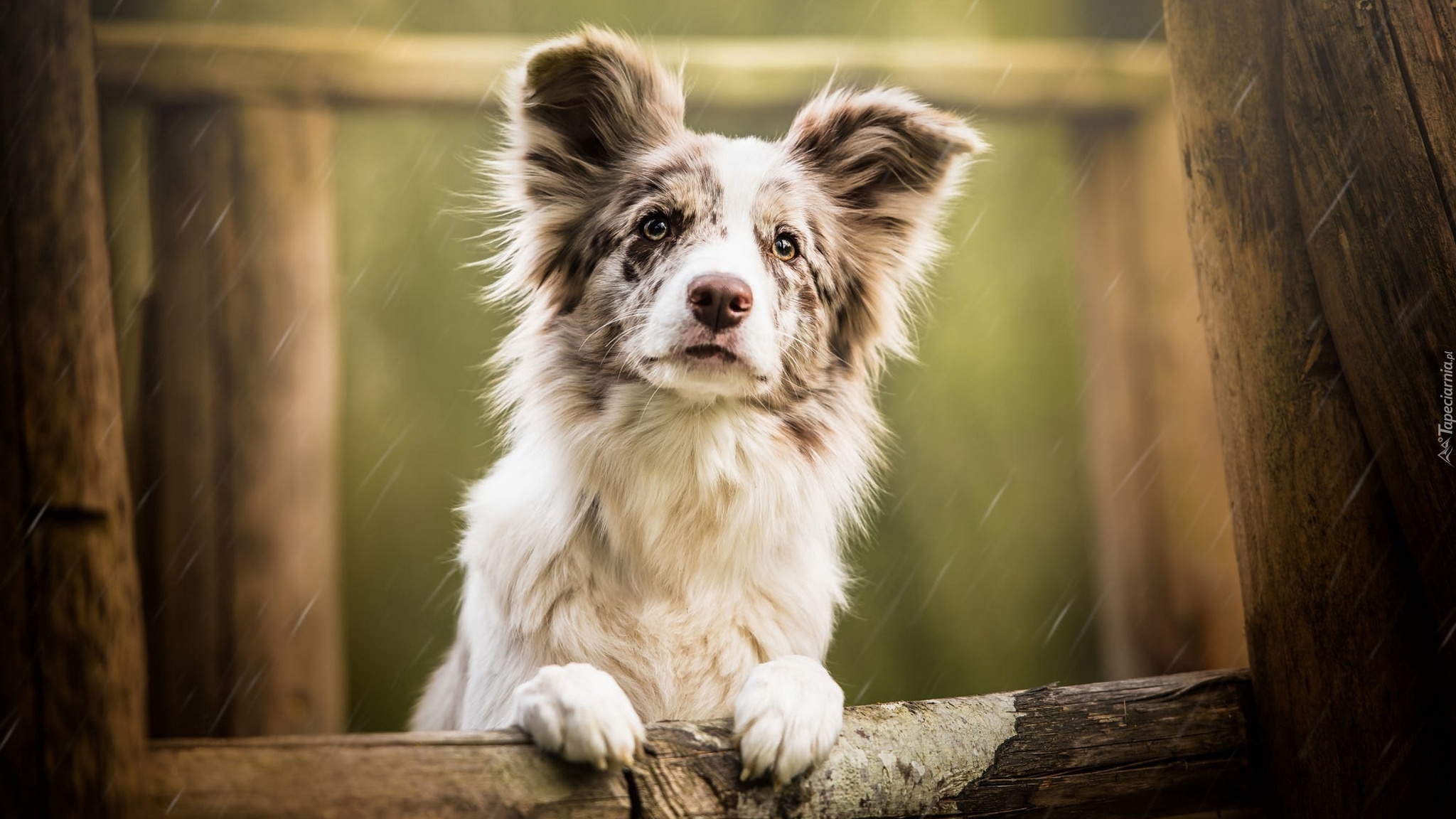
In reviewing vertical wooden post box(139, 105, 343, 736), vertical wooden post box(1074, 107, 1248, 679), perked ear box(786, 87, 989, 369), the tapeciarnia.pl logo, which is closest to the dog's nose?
perked ear box(786, 87, 989, 369)

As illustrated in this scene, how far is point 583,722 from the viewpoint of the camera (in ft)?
5.51

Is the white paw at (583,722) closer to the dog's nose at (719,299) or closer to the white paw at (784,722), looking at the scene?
the white paw at (784,722)

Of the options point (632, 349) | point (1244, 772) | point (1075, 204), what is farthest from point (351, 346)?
point (1244, 772)

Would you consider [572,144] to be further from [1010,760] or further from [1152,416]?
[1152,416]

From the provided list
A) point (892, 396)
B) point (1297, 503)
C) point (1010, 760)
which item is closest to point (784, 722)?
point (1010, 760)

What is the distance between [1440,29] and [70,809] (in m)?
2.81

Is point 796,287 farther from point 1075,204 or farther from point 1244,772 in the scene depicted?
point 1075,204

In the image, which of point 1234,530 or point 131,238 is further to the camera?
point 131,238

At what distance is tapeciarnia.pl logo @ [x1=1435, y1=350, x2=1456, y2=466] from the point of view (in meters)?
1.95

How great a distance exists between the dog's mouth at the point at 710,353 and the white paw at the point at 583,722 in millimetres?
780

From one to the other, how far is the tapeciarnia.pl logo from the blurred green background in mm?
2675

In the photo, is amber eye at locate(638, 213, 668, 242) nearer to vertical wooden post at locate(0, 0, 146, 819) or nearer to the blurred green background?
vertical wooden post at locate(0, 0, 146, 819)

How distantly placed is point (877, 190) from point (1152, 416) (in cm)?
197

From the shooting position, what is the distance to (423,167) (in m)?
4.90
